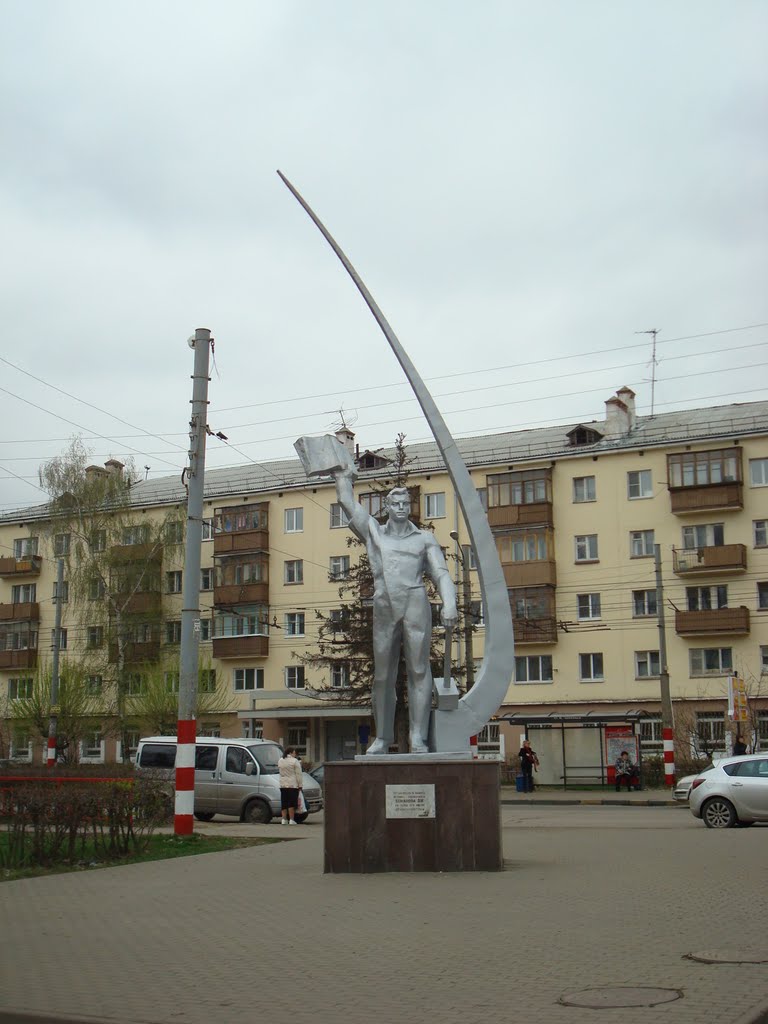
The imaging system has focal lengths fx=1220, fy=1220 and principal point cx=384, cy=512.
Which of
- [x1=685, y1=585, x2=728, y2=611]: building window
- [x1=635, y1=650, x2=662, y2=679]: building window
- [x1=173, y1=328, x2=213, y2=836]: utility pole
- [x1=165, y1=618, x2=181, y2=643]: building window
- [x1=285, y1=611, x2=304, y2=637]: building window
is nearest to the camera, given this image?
[x1=173, y1=328, x2=213, y2=836]: utility pole

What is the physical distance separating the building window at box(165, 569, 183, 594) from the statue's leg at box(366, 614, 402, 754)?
137ft

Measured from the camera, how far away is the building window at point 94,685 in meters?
49.7

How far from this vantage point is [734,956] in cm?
702

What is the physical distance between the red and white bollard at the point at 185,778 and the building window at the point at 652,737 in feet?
96.1

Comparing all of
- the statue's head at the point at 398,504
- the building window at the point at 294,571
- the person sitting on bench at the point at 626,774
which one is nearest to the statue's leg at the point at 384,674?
the statue's head at the point at 398,504

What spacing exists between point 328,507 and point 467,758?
132 ft

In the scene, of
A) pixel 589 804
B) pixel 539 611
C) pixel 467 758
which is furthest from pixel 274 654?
pixel 467 758

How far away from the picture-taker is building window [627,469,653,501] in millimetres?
46406

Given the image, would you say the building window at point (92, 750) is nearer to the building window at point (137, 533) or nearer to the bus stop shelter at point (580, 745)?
the building window at point (137, 533)

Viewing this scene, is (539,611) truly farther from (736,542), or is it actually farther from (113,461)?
(113,461)

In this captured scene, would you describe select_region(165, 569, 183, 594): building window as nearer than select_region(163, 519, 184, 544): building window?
No

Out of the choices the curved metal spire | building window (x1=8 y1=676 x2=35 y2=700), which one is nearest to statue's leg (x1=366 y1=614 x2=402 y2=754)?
the curved metal spire

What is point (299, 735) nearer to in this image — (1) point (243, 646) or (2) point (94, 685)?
(1) point (243, 646)

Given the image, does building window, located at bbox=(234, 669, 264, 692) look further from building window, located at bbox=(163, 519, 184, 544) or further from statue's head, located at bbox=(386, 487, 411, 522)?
statue's head, located at bbox=(386, 487, 411, 522)
